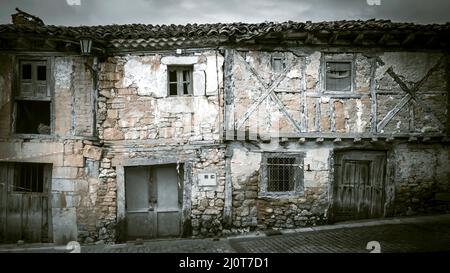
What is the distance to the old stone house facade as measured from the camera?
23.7 ft

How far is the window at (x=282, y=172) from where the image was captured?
7578mm

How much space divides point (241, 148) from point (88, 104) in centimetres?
362

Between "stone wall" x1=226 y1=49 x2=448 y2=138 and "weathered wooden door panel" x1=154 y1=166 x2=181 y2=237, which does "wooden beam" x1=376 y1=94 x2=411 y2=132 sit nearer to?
"stone wall" x1=226 y1=49 x2=448 y2=138

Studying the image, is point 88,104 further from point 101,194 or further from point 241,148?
point 241,148

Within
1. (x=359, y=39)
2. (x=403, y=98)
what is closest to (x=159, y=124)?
(x=359, y=39)

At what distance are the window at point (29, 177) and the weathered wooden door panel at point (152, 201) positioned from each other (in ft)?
6.31

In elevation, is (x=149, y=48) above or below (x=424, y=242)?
above

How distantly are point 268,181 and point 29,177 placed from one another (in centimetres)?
550

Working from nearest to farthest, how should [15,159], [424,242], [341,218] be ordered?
[424,242] → [15,159] → [341,218]

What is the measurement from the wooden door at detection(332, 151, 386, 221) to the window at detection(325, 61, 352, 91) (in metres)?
1.57

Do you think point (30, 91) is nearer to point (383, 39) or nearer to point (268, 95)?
point (268, 95)

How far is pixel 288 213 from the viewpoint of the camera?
7.53m

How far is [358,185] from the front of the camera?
784cm
